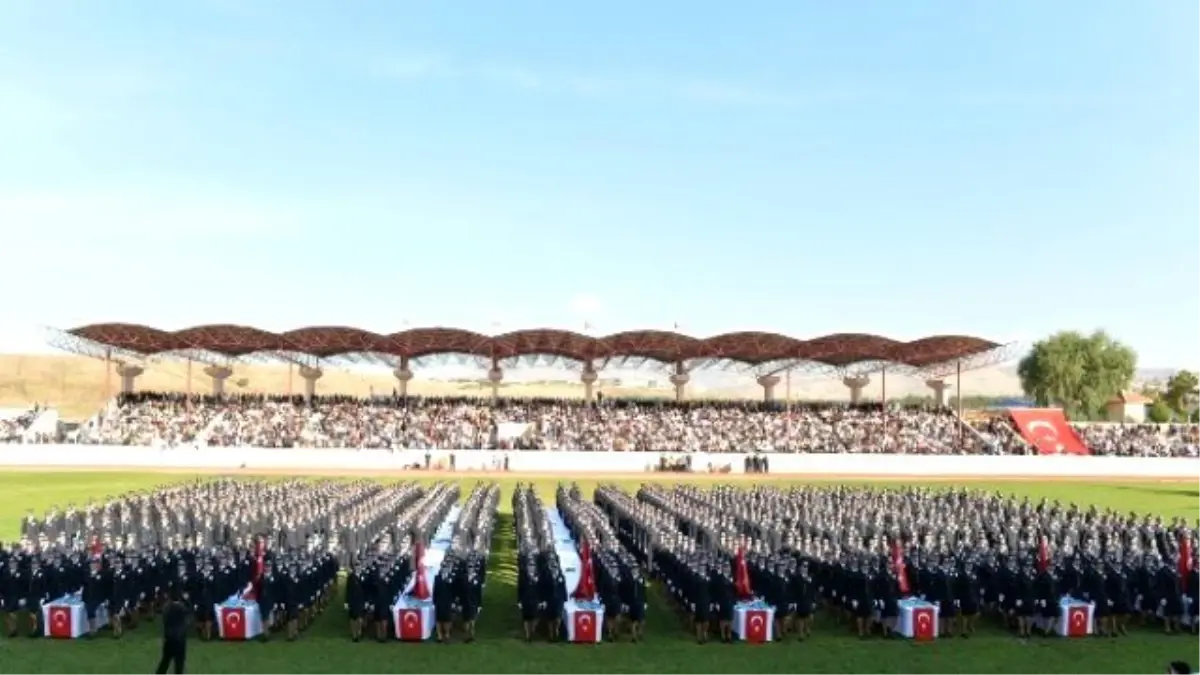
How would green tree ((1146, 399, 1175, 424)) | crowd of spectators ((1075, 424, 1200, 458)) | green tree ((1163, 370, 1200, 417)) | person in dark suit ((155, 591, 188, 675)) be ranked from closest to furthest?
person in dark suit ((155, 591, 188, 675)) → crowd of spectators ((1075, 424, 1200, 458)) → green tree ((1146, 399, 1175, 424)) → green tree ((1163, 370, 1200, 417))

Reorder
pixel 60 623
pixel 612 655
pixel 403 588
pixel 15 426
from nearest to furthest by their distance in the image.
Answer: pixel 612 655 → pixel 60 623 → pixel 403 588 → pixel 15 426

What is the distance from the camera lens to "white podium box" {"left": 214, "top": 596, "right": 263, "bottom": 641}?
43.6 ft

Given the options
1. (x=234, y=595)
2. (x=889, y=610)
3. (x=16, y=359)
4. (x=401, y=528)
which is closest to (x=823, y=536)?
(x=889, y=610)

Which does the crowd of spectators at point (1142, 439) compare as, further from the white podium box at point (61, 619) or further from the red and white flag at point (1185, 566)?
the white podium box at point (61, 619)

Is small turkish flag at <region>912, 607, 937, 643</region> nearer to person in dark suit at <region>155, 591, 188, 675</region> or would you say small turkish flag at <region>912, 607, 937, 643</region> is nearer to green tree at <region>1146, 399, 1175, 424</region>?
person in dark suit at <region>155, 591, 188, 675</region>

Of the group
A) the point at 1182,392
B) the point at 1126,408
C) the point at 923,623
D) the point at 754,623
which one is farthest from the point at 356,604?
the point at 1126,408

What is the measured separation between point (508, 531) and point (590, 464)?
63.5ft

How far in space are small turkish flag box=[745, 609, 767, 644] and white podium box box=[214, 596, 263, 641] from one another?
18.6 ft

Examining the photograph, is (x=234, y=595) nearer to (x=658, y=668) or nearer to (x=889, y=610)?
(x=658, y=668)

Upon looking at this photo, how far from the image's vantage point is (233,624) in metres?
13.3

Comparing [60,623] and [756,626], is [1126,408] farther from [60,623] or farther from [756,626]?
[60,623]

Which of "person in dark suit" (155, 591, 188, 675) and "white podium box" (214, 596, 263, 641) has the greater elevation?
"person in dark suit" (155, 591, 188, 675)

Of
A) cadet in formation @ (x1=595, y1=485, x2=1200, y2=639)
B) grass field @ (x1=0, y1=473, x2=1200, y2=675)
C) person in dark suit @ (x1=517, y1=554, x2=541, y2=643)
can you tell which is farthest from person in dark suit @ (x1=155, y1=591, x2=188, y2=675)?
cadet in formation @ (x1=595, y1=485, x2=1200, y2=639)

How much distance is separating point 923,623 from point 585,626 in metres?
4.03
